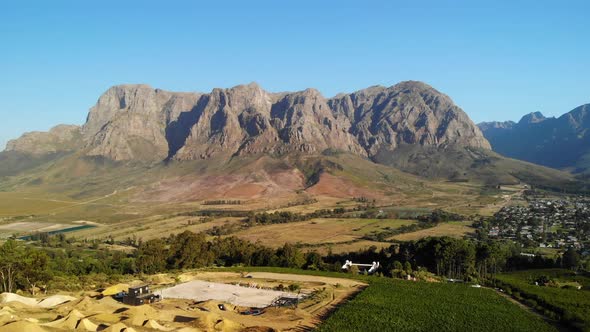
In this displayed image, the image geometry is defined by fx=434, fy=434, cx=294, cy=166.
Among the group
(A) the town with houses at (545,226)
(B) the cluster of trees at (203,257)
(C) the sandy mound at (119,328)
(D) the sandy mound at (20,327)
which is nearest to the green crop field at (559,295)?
(B) the cluster of trees at (203,257)

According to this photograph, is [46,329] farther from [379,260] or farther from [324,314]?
[379,260]

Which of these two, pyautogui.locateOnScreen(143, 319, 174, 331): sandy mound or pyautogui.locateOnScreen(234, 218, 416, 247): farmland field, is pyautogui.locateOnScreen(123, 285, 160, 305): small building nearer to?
pyautogui.locateOnScreen(143, 319, 174, 331): sandy mound

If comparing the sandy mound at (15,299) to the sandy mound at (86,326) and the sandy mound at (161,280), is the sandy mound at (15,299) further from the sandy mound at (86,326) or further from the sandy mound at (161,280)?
the sandy mound at (161,280)

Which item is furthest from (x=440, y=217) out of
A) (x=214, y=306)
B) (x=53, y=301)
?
(x=53, y=301)

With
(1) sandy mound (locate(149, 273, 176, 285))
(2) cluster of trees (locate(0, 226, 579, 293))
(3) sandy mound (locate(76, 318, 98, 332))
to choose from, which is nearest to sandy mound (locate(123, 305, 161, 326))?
(3) sandy mound (locate(76, 318, 98, 332))

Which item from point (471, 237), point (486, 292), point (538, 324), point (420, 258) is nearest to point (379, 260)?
point (420, 258)
